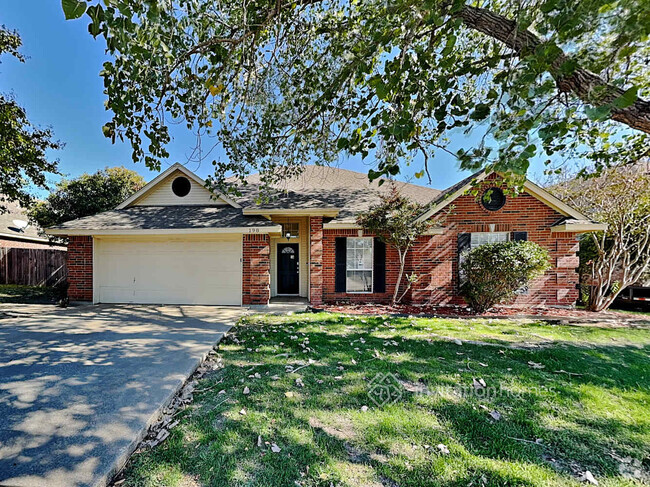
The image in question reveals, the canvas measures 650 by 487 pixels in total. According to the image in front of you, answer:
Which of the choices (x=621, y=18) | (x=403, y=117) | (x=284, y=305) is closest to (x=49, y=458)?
(x=403, y=117)

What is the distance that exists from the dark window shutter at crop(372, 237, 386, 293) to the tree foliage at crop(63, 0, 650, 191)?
164 inches

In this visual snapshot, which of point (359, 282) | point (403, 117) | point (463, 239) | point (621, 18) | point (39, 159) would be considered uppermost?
point (39, 159)

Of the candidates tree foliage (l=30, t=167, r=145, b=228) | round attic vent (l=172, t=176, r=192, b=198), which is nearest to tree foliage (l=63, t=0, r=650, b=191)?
round attic vent (l=172, t=176, r=192, b=198)

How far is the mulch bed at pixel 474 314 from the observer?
7.85 m

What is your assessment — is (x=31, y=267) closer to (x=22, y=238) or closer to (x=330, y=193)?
(x=22, y=238)

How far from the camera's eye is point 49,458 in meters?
2.23

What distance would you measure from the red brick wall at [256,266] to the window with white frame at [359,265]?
9.58 feet

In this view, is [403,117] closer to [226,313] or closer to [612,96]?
[612,96]

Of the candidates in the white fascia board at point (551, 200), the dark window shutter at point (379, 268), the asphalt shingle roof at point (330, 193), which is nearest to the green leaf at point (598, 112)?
the asphalt shingle roof at point (330, 193)

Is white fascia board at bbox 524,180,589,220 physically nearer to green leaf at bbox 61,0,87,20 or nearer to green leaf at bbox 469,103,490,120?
green leaf at bbox 469,103,490,120

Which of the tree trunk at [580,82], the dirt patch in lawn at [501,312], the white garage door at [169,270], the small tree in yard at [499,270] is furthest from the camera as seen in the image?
the white garage door at [169,270]

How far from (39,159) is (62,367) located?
8631 millimetres

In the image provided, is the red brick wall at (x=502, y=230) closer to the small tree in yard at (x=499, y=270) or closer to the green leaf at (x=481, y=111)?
the small tree in yard at (x=499, y=270)

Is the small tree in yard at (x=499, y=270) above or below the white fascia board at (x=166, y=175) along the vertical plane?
below
